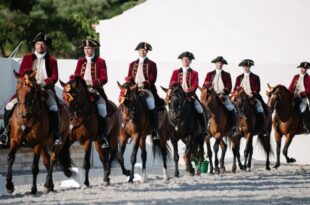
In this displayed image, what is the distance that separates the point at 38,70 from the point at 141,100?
3359mm

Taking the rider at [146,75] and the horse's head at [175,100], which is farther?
the horse's head at [175,100]

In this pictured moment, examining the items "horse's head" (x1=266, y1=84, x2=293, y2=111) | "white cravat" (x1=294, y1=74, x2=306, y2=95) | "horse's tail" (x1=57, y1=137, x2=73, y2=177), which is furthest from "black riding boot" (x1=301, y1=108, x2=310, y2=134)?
"horse's tail" (x1=57, y1=137, x2=73, y2=177)

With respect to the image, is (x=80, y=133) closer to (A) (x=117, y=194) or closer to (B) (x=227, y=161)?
(A) (x=117, y=194)

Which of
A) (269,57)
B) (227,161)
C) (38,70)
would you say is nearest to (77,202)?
(38,70)

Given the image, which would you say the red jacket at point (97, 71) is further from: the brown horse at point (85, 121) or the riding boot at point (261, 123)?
the riding boot at point (261, 123)

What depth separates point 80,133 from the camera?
1789cm

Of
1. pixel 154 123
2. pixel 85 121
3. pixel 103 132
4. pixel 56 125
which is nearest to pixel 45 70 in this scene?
pixel 56 125

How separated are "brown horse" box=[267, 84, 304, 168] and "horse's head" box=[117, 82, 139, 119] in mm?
7069

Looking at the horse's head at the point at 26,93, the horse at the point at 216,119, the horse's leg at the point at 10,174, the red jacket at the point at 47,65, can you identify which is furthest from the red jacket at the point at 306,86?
the horse's head at the point at 26,93

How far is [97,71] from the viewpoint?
18.5 meters

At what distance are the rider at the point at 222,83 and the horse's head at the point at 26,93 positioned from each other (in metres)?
8.53

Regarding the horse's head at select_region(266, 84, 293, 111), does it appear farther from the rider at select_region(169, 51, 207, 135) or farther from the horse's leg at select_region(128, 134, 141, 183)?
the horse's leg at select_region(128, 134, 141, 183)

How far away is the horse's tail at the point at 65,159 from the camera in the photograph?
1770 centimetres

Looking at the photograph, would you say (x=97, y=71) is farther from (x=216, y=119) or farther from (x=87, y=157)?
(x=216, y=119)
